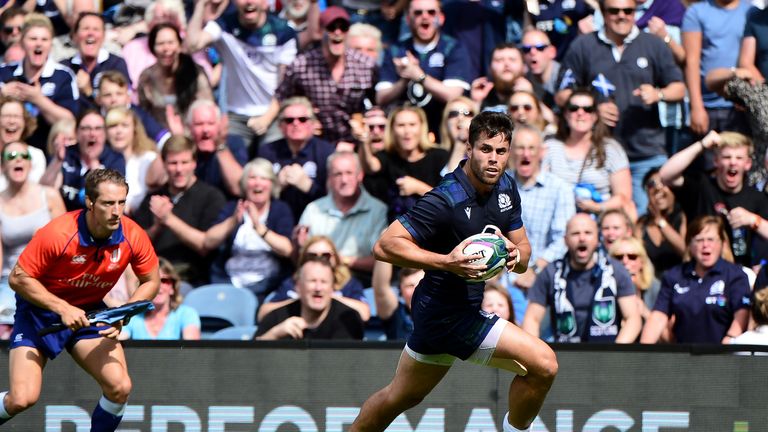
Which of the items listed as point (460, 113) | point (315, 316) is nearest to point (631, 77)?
point (460, 113)

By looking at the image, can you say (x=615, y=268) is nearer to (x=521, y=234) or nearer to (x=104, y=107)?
(x=521, y=234)

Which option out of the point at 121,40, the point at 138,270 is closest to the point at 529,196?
the point at 138,270

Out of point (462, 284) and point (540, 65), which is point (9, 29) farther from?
point (462, 284)

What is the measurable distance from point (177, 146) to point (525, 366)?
4.80m

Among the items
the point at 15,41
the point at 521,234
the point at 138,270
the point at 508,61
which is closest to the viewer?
the point at 521,234

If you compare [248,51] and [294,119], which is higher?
[248,51]

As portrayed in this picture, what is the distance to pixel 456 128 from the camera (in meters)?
11.1

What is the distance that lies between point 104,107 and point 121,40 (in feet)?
5.08

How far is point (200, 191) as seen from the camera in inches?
448

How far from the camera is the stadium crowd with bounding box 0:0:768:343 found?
32.9ft

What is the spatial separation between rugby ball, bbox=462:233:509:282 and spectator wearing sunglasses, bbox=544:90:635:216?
410 cm

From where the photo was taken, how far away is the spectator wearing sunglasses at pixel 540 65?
1195 cm

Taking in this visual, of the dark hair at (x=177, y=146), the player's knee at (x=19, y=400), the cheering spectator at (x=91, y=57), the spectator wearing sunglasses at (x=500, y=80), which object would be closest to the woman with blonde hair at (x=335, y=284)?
the dark hair at (x=177, y=146)

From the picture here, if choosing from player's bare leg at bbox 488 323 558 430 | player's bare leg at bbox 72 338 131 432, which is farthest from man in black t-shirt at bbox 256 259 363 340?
player's bare leg at bbox 488 323 558 430
